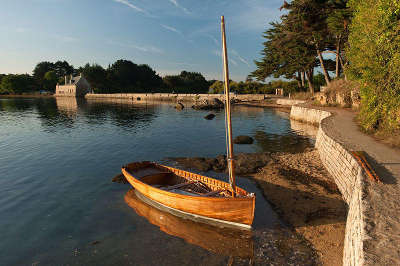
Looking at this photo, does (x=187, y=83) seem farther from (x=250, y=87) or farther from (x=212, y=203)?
(x=212, y=203)

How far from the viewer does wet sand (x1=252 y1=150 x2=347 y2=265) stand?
9.06 meters

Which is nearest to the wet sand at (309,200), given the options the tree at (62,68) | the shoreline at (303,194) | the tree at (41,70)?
the shoreline at (303,194)

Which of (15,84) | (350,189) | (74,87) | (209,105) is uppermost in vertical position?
(15,84)

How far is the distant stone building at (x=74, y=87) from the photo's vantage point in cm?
13200

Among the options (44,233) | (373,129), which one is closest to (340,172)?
(373,129)

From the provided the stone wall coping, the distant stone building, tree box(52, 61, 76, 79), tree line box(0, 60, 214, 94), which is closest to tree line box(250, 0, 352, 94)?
the stone wall coping

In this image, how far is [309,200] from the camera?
1219 centimetres

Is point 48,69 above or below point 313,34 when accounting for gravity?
above

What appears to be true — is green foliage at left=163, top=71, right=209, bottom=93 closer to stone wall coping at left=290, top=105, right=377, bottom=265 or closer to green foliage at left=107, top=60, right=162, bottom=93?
green foliage at left=107, top=60, right=162, bottom=93

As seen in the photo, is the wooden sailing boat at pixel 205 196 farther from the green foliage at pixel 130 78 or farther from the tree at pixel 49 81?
the tree at pixel 49 81

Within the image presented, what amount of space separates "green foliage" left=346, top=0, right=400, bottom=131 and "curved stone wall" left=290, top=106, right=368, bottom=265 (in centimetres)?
372

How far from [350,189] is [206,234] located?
759 cm

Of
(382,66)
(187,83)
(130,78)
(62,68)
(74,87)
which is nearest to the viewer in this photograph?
(382,66)

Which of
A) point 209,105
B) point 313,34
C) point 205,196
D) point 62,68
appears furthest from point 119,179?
point 62,68
